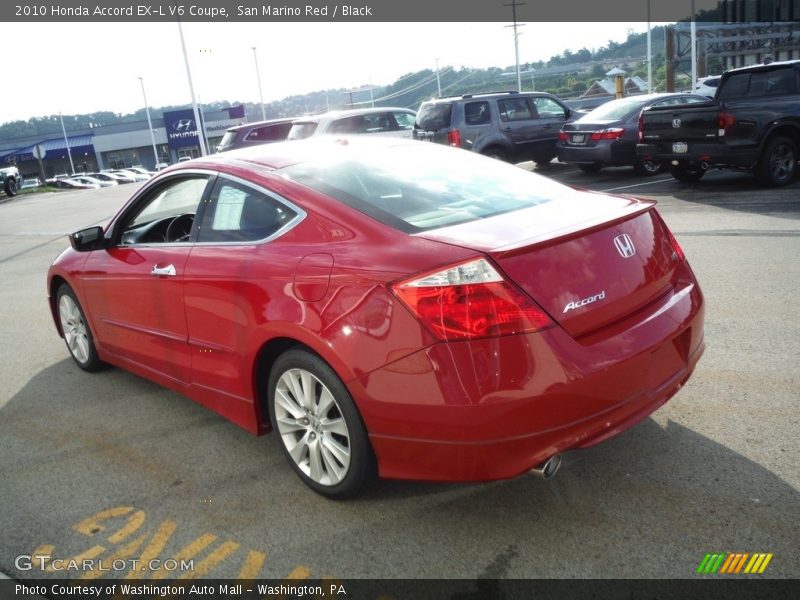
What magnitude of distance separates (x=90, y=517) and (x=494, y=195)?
243 centimetres

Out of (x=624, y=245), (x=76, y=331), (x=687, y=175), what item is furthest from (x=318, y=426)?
(x=687, y=175)

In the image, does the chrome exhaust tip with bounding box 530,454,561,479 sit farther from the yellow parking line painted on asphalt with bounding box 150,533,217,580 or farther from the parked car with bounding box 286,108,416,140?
the parked car with bounding box 286,108,416,140

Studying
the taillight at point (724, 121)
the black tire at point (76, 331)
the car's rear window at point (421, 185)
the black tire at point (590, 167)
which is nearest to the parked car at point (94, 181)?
the black tire at point (590, 167)

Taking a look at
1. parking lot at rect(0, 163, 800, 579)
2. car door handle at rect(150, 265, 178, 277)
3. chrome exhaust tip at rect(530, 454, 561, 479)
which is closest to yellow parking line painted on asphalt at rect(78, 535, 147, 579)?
parking lot at rect(0, 163, 800, 579)

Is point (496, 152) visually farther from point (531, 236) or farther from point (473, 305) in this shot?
point (473, 305)

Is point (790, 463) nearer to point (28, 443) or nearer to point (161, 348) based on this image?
point (161, 348)

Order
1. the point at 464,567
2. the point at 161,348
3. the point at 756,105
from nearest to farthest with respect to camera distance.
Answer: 1. the point at 464,567
2. the point at 161,348
3. the point at 756,105

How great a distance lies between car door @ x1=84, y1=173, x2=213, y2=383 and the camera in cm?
392

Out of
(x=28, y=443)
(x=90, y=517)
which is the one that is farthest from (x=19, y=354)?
(x=90, y=517)

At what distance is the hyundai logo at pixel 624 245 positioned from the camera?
2953mm

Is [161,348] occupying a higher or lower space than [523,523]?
higher

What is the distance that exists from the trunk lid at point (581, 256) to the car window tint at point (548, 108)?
1368 cm

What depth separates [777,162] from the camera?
34.7 feet

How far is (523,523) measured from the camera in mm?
2930
